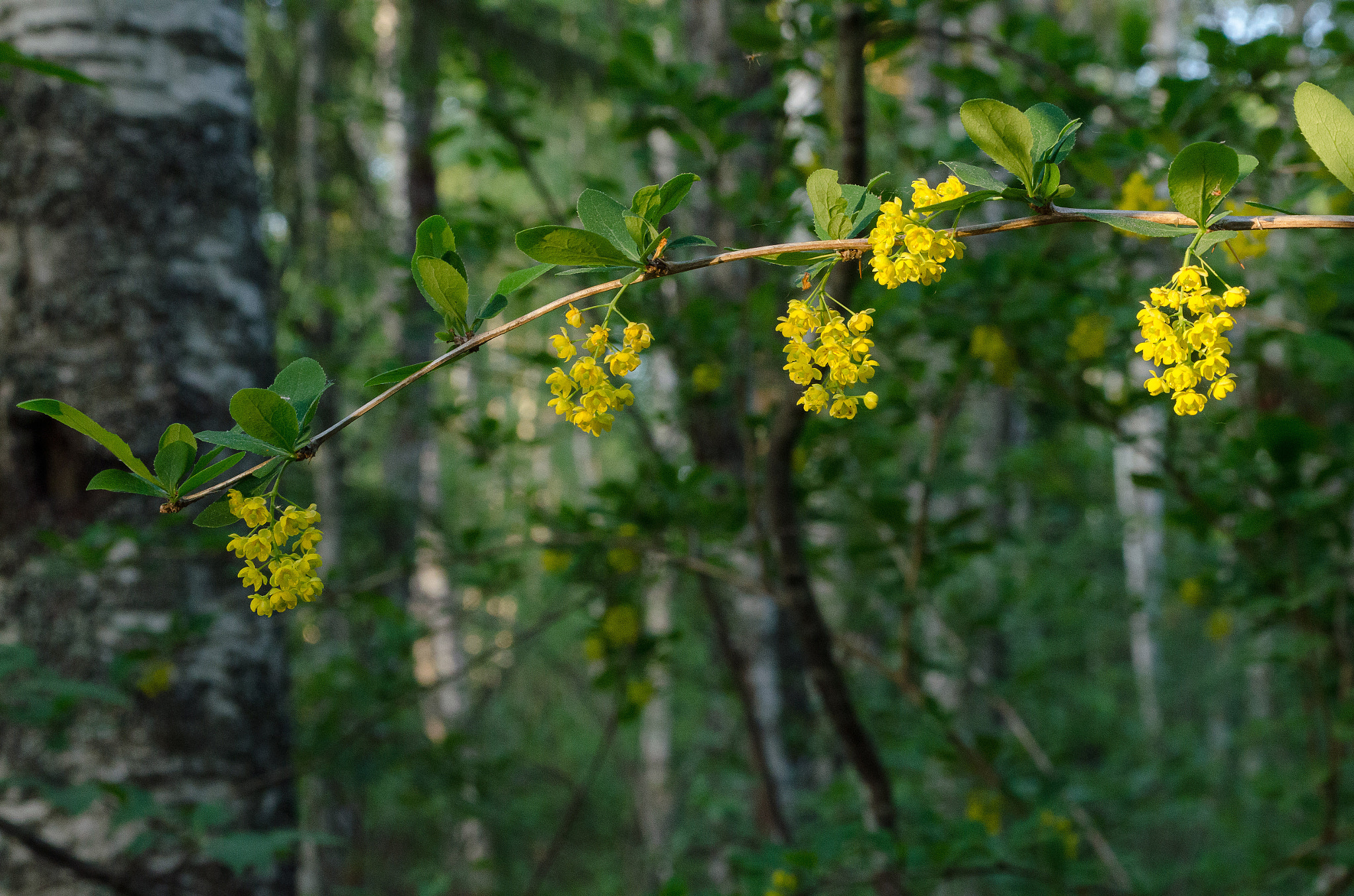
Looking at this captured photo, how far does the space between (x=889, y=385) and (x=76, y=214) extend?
1.65 meters

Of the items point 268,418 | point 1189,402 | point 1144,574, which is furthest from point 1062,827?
point 1144,574

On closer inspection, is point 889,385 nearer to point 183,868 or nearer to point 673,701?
point 183,868

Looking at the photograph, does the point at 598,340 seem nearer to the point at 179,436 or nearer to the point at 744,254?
the point at 744,254

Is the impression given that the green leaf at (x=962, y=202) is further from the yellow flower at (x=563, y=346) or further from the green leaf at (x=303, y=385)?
the green leaf at (x=303, y=385)

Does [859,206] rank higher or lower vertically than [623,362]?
higher

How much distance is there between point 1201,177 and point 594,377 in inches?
17.4

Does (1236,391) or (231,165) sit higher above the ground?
(231,165)

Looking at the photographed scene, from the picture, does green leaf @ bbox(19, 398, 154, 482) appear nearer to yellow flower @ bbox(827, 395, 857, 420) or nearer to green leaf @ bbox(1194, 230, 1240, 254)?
yellow flower @ bbox(827, 395, 857, 420)

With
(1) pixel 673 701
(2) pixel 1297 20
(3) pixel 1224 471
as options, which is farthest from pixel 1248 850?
(2) pixel 1297 20

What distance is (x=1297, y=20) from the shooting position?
5.30 metres

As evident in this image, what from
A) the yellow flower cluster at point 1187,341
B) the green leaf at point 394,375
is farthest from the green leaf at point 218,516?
the yellow flower cluster at point 1187,341

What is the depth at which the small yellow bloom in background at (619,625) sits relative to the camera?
1960 millimetres

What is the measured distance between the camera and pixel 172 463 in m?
0.59

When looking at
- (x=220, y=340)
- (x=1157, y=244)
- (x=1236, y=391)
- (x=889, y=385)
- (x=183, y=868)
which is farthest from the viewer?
(x=1236, y=391)
